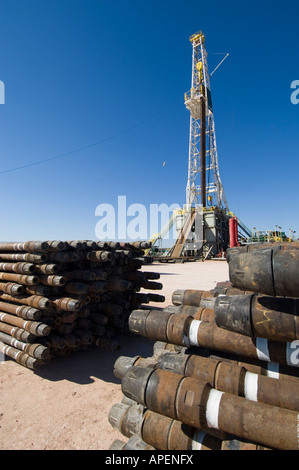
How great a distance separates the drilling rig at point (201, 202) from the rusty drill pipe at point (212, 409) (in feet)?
83.0

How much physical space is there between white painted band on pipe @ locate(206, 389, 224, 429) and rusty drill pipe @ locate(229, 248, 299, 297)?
1028 millimetres

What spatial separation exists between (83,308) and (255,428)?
3.56m

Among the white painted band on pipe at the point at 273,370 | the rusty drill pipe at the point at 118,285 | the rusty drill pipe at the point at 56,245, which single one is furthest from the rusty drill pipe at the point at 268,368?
the rusty drill pipe at the point at 56,245

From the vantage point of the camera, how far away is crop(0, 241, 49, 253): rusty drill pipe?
4.26m

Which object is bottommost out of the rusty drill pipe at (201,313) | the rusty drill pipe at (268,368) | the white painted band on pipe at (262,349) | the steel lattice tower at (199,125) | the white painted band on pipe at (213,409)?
the white painted band on pipe at (213,409)

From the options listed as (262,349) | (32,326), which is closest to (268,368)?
(262,349)

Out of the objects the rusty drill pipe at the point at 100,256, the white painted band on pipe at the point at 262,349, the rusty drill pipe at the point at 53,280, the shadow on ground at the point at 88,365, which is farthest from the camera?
the rusty drill pipe at the point at 100,256

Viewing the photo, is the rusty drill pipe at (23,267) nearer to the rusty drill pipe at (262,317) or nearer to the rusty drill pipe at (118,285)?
the rusty drill pipe at (118,285)

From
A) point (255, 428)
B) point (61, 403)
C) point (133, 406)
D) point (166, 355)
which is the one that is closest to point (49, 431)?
point (61, 403)

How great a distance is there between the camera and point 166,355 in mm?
2814

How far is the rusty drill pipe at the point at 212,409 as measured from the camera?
69.0 inches

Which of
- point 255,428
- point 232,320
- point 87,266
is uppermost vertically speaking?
point 87,266

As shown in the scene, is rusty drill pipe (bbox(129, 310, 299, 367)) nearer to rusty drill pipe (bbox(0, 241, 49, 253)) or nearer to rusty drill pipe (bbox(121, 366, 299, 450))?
rusty drill pipe (bbox(121, 366, 299, 450))

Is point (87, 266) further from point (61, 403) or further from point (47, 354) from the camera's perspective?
point (61, 403)
